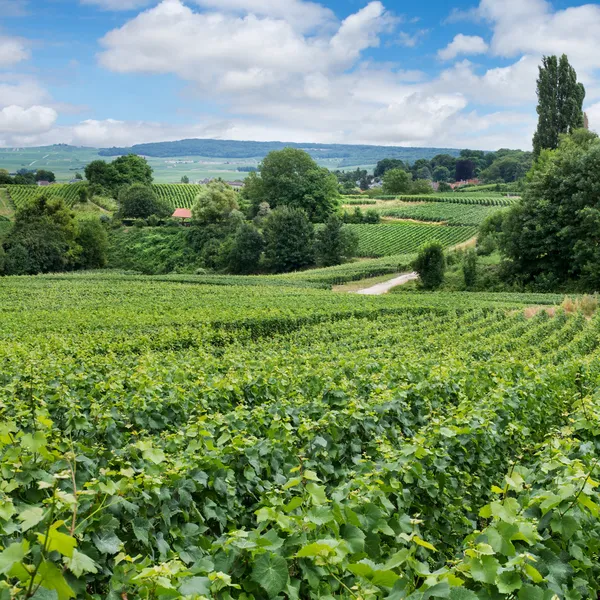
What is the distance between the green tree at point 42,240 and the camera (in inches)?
2381

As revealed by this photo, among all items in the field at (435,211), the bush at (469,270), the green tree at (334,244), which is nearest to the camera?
the bush at (469,270)

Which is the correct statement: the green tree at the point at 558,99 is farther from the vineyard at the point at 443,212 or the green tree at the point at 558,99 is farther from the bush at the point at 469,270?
the bush at the point at 469,270

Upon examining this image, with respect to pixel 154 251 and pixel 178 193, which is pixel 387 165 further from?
pixel 154 251

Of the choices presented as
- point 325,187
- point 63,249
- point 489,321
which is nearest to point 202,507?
point 489,321

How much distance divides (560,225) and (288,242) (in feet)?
112

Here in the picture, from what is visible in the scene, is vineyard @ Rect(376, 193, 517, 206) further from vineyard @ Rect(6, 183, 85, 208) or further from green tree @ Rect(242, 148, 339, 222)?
vineyard @ Rect(6, 183, 85, 208)

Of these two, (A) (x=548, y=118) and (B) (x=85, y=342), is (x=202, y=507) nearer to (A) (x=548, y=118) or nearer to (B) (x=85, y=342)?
(B) (x=85, y=342)

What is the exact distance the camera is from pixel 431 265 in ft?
144

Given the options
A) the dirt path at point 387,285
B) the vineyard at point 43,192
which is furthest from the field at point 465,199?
the vineyard at point 43,192

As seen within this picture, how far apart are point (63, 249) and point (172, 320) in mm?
50960

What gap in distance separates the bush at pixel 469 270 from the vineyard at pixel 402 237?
1060 inches

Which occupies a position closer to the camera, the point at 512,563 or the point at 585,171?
the point at 512,563

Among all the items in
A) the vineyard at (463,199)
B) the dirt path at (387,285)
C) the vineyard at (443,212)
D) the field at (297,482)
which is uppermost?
the vineyard at (463,199)

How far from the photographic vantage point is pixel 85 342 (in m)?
14.6
